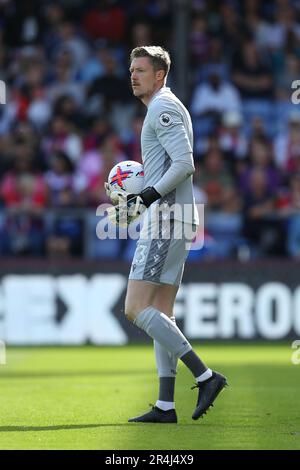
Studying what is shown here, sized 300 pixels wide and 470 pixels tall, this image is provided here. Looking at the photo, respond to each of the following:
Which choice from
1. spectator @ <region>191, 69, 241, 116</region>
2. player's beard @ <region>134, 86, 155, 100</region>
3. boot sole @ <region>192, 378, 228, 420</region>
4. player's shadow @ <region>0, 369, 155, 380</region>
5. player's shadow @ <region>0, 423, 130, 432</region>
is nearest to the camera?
player's shadow @ <region>0, 423, 130, 432</region>

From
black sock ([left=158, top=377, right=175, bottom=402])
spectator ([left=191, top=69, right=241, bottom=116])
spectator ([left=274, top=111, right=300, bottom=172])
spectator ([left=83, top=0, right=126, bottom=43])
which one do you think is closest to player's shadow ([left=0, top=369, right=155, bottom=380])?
black sock ([left=158, top=377, right=175, bottom=402])

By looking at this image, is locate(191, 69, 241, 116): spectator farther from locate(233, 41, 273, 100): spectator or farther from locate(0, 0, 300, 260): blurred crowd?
locate(233, 41, 273, 100): spectator

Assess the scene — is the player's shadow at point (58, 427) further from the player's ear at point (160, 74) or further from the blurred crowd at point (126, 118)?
the blurred crowd at point (126, 118)

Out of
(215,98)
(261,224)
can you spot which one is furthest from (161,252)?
(215,98)

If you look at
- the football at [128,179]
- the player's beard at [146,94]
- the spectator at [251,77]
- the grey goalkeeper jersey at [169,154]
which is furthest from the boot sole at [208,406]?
the spectator at [251,77]

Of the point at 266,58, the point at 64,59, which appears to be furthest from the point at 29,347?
the point at 266,58

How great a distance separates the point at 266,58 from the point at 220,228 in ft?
13.6

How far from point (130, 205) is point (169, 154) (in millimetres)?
393

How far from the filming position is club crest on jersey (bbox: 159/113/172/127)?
7.25 metres

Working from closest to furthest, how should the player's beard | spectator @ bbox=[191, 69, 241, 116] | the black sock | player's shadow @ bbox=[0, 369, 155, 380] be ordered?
1. the black sock
2. the player's beard
3. player's shadow @ bbox=[0, 369, 155, 380]
4. spectator @ bbox=[191, 69, 241, 116]

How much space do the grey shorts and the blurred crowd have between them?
839cm

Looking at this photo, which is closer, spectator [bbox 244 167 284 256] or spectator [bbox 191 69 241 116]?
spectator [bbox 244 167 284 256]

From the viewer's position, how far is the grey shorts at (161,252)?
7.25 meters

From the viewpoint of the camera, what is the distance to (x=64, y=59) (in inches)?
728
